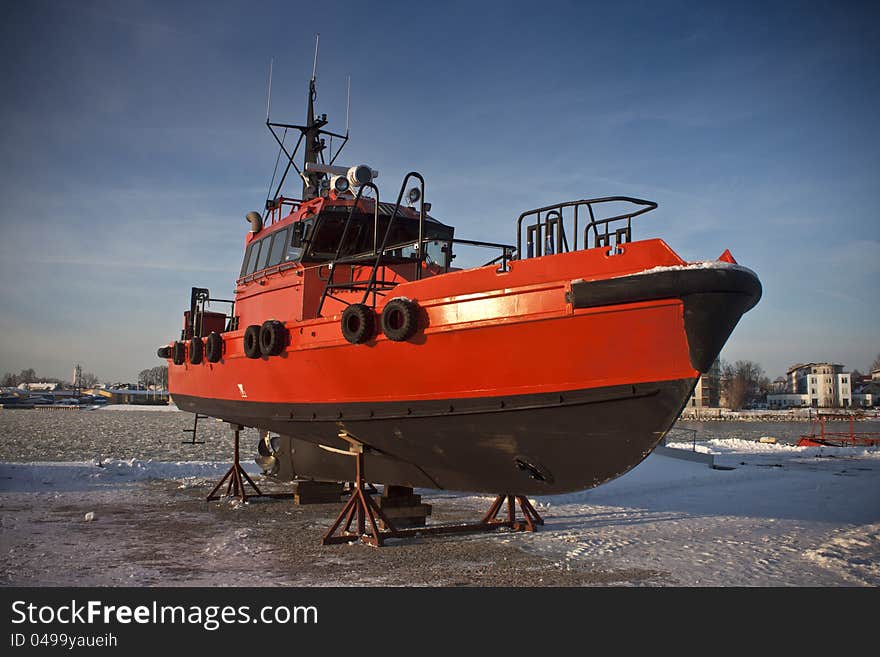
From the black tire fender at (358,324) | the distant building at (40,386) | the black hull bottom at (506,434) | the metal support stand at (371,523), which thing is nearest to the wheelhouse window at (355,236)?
the black tire fender at (358,324)

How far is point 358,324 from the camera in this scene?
6.61 meters

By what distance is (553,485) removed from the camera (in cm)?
640

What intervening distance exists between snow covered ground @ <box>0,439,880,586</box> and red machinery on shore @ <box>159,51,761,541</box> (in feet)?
2.88

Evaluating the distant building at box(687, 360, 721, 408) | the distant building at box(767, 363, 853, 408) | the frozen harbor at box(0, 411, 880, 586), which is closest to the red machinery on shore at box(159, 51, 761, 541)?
the frozen harbor at box(0, 411, 880, 586)

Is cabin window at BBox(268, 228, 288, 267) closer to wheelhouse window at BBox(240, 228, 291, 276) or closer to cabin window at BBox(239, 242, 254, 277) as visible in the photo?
wheelhouse window at BBox(240, 228, 291, 276)

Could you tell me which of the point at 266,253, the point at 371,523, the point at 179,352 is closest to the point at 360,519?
the point at 371,523

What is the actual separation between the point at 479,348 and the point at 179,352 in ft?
25.4

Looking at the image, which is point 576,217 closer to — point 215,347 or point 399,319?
point 399,319

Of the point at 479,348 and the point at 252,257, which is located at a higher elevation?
the point at 252,257

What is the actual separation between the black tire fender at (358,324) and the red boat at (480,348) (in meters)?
0.02

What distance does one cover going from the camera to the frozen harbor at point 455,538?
6.05 metres

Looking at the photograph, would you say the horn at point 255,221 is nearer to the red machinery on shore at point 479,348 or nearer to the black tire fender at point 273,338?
the red machinery on shore at point 479,348
